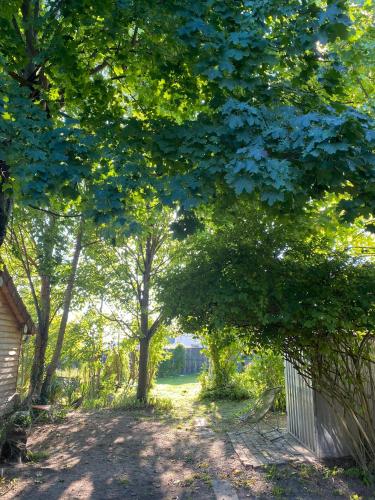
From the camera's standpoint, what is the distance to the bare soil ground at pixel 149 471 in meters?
5.36

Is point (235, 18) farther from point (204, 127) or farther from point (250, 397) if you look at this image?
point (250, 397)

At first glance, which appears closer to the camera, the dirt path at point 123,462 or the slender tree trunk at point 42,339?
the dirt path at point 123,462

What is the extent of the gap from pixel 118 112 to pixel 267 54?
2478 mm

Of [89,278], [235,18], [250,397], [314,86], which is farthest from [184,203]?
[250,397]

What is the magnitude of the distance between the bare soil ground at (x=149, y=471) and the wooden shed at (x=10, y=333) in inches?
60.9

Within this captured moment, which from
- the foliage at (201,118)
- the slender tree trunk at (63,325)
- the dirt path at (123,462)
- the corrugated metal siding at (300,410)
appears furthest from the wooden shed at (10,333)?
the corrugated metal siding at (300,410)

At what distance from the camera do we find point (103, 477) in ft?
19.9

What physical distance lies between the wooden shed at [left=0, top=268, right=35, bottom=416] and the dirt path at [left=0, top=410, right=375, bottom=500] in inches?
68.5

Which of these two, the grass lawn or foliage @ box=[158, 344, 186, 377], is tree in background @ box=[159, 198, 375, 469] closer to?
the grass lawn

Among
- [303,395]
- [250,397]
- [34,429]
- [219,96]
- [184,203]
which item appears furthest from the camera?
[250,397]

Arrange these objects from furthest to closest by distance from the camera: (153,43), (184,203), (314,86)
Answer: (153,43) → (314,86) → (184,203)

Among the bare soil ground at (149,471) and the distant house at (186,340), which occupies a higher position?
the distant house at (186,340)

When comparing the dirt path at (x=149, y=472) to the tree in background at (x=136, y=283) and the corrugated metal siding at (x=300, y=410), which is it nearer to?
the corrugated metal siding at (x=300, y=410)

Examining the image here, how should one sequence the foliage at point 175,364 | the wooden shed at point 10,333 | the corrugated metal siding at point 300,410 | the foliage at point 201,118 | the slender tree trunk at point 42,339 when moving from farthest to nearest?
the foliage at point 175,364 < the slender tree trunk at point 42,339 < the wooden shed at point 10,333 < the corrugated metal siding at point 300,410 < the foliage at point 201,118
